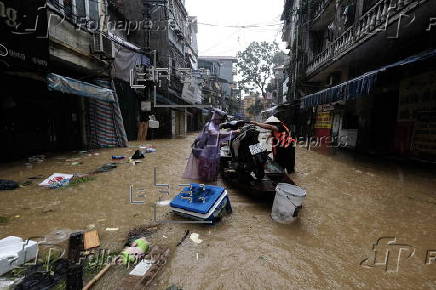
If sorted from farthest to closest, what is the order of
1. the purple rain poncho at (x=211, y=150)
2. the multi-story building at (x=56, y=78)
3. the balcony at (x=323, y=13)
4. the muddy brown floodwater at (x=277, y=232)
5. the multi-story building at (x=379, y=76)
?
the balcony at (x=323, y=13), the multi-story building at (x=379, y=76), the multi-story building at (x=56, y=78), the purple rain poncho at (x=211, y=150), the muddy brown floodwater at (x=277, y=232)

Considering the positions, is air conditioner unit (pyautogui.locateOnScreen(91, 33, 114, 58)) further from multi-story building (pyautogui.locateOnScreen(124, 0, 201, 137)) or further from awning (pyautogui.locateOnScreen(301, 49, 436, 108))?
awning (pyautogui.locateOnScreen(301, 49, 436, 108))

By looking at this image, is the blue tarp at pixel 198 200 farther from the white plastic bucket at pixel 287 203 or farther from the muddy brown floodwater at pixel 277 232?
the white plastic bucket at pixel 287 203

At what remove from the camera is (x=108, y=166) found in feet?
21.7

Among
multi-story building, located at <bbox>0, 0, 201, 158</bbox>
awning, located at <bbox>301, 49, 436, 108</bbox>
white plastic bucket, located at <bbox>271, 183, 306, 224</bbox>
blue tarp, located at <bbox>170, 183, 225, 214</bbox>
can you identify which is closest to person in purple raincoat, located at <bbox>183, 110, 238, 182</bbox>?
blue tarp, located at <bbox>170, 183, 225, 214</bbox>

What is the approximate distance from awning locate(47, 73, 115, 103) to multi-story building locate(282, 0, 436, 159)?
9.90 meters

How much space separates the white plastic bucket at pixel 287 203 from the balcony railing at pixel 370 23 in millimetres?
6885

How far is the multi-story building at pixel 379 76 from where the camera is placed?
6.62m

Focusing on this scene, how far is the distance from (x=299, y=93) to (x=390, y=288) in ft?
62.4

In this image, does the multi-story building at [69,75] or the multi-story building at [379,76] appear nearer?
the multi-story building at [69,75]

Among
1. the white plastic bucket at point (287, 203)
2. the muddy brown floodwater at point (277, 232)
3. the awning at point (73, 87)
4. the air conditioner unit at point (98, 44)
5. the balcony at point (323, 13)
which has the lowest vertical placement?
the muddy brown floodwater at point (277, 232)

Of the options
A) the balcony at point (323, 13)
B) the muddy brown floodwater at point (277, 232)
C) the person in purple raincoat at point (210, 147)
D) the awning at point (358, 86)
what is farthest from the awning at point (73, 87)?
the balcony at point (323, 13)

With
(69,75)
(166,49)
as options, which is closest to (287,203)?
(69,75)

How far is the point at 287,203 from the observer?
3090mm

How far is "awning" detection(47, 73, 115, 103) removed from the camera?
699cm
